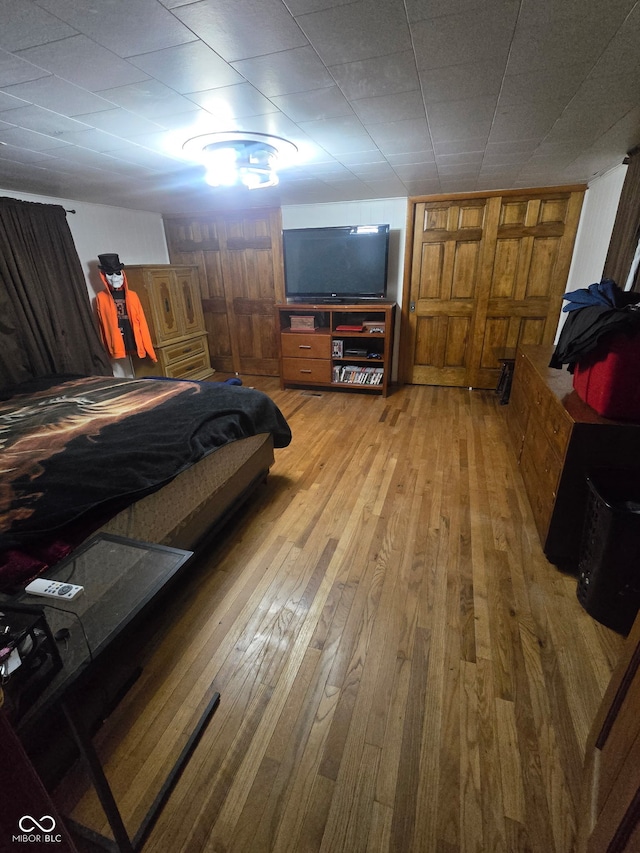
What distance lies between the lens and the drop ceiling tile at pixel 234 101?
1.58 meters

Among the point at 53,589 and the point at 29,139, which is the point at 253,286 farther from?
the point at 53,589

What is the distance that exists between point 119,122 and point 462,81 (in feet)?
5.37

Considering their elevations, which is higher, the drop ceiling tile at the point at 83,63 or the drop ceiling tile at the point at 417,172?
the drop ceiling tile at the point at 83,63

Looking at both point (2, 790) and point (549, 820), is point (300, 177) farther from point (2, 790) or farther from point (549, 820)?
point (549, 820)

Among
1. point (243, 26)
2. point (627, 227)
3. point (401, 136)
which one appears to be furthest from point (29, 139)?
point (627, 227)

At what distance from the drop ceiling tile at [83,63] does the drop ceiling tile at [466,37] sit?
105cm

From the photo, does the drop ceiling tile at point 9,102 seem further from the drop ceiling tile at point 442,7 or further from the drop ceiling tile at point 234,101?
the drop ceiling tile at point 442,7

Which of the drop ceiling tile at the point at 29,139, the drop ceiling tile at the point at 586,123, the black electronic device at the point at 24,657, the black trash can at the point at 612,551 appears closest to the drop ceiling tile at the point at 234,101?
the drop ceiling tile at the point at 29,139

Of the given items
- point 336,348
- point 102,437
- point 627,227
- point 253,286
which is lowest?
point 336,348

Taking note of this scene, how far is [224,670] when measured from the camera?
143 centimetres

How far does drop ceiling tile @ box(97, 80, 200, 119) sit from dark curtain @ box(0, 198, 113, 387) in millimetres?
2165

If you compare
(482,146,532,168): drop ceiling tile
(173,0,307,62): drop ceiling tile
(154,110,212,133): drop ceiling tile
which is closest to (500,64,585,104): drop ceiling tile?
(482,146,532,168): drop ceiling tile

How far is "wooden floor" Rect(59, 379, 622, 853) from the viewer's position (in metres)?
1.04

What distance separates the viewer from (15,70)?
138 cm
